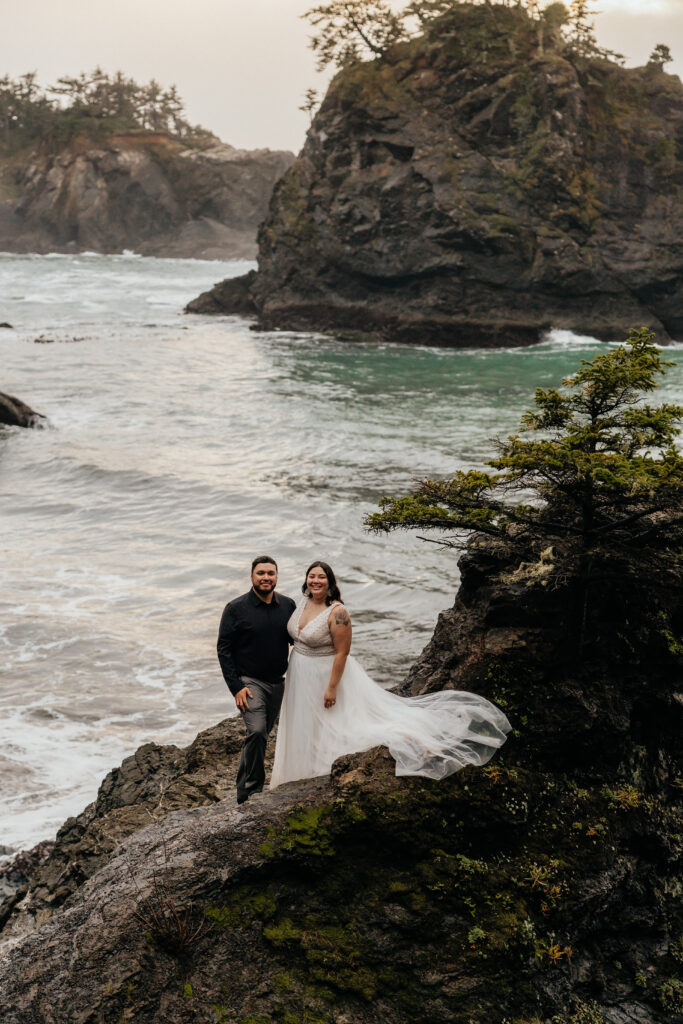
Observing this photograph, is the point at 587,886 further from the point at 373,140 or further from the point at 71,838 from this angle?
the point at 373,140

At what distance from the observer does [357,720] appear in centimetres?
607

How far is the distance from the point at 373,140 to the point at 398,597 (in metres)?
42.6

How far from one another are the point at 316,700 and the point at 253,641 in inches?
24.1

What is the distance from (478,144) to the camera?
50.9m

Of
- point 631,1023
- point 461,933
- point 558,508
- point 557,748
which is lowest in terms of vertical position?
point 631,1023

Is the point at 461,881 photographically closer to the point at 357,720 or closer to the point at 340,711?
the point at 357,720

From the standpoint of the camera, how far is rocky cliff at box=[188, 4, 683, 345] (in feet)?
159

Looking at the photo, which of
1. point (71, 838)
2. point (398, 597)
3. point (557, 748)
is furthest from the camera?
point (398, 597)

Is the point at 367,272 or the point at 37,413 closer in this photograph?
the point at 37,413

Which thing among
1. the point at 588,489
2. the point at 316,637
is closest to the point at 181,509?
the point at 316,637

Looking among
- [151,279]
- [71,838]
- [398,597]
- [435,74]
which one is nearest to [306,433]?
[398,597]

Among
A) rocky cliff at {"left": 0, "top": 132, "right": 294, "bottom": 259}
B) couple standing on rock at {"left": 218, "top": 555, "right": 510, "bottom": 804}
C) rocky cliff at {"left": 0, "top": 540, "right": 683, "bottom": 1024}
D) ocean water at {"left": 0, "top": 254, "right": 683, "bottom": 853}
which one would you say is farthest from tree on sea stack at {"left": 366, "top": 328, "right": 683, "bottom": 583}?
rocky cliff at {"left": 0, "top": 132, "right": 294, "bottom": 259}

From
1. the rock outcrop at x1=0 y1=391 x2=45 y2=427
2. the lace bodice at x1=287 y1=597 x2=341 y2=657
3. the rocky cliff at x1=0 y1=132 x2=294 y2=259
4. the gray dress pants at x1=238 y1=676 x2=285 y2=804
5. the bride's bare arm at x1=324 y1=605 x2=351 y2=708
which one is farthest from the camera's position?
the rocky cliff at x1=0 y1=132 x2=294 y2=259

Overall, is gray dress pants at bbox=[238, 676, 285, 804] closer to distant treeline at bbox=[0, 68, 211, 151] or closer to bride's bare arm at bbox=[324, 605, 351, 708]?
bride's bare arm at bbox=[324, 605, 351, 708]
